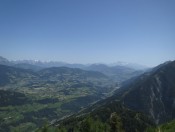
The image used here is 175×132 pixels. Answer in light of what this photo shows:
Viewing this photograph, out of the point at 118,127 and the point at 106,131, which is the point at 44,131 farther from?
the point at 118,127

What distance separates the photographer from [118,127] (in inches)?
5069

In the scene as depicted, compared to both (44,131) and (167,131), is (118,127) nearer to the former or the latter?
(167,131)

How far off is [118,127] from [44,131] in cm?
8324

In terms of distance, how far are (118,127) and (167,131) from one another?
69311mm

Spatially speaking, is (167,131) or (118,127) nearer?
(118,127)

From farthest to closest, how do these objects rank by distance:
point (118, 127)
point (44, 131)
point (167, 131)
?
point (44, 131), point (167, 131), point (118, 127)

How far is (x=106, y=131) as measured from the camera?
7864 inches

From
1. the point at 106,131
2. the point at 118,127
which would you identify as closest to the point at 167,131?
the point at 106,131

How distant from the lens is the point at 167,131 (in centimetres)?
18588

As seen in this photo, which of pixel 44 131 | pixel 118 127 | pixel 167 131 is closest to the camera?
pixel 118 127

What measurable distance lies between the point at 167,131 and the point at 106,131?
39832 millimetres

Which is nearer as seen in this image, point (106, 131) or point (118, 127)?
point (118, 127)

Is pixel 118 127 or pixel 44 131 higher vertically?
pixel 118 127

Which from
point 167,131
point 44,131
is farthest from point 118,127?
point 44,131
